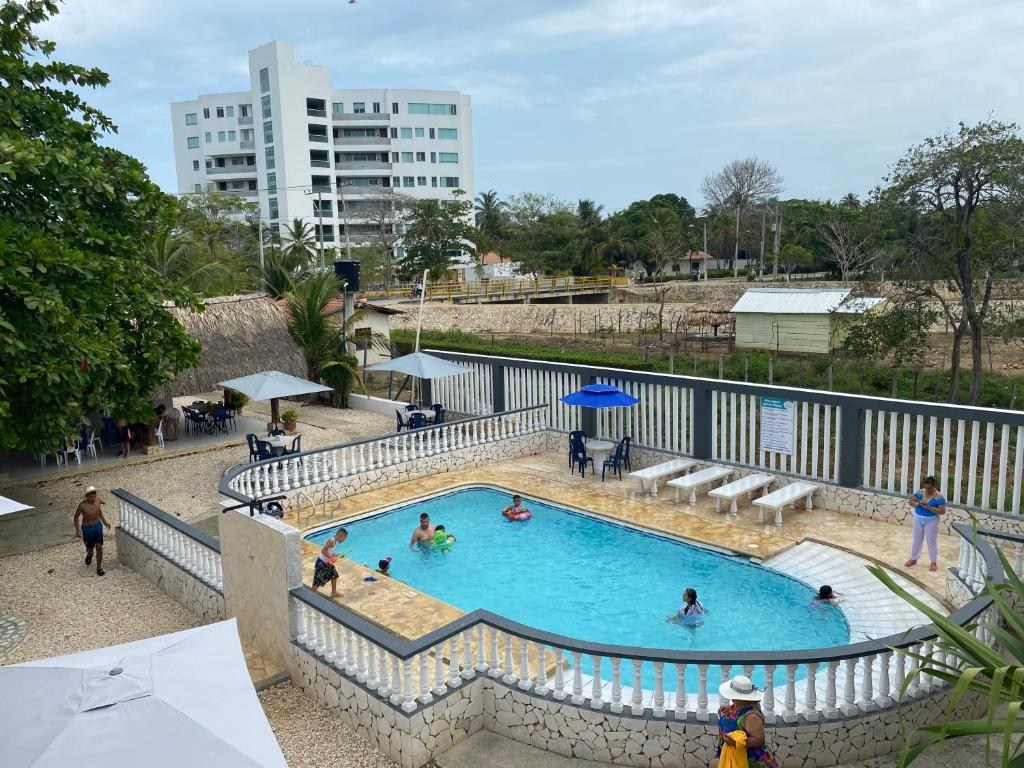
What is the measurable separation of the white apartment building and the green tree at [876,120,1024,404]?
62.1 metres

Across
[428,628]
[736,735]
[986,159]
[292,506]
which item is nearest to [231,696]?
[736,735]

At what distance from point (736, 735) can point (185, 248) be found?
23862 millimetres

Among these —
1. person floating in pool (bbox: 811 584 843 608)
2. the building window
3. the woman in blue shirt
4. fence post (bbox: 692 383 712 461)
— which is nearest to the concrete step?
person floating in pool (bbox: 811 584 843 608)

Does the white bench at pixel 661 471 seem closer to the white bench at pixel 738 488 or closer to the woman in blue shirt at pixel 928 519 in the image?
the white bench at pixel 738 488

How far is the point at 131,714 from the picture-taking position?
185 inches

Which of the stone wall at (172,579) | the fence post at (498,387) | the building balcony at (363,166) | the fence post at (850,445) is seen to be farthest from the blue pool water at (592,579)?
the building balcony at (363,166)

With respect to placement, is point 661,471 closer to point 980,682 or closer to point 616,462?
point 616,462

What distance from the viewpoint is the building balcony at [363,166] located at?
8525 centimetres

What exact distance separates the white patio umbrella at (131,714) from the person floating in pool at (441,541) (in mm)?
7368

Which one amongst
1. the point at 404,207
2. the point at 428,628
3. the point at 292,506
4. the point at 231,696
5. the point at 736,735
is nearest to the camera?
the point at 231,696

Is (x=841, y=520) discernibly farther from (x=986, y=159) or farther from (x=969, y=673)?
(x=986, y=159)

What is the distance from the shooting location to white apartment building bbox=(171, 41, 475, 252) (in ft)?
263

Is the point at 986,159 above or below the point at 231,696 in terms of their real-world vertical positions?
above

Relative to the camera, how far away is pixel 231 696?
5121 mm
